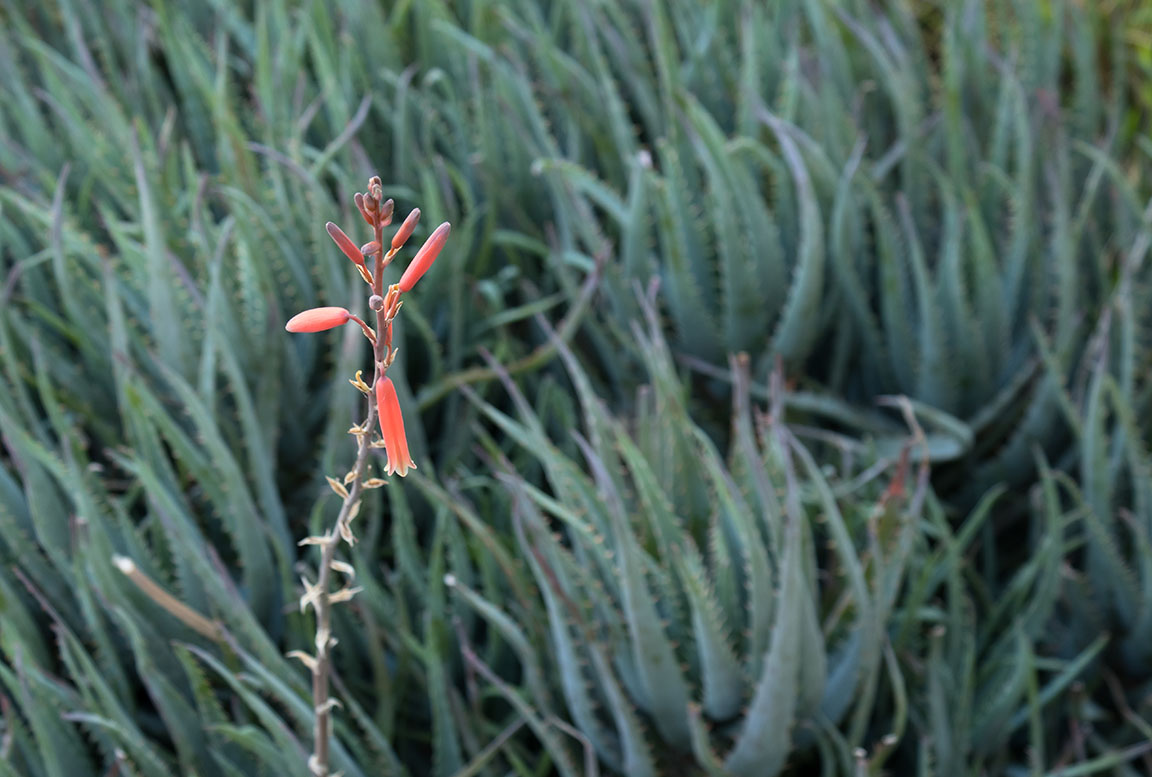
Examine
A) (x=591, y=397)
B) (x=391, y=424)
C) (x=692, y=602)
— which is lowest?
(x=692, y=602)

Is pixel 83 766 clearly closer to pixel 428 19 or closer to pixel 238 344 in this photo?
pixel 238 344

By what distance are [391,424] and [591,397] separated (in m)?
0.36

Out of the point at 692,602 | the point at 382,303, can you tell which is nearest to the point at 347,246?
the point at 382,303

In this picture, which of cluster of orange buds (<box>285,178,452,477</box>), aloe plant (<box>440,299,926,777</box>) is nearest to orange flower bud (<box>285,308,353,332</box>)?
cluster of orange buds (<box>285,178,452,477</box>)

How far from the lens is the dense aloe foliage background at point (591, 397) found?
680mm

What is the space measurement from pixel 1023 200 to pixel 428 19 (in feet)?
2.12

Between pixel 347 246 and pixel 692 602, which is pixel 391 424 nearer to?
pixel 347 246

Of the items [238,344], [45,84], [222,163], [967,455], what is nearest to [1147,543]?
[967,455]

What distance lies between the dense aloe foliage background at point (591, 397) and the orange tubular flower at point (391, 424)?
28 centimetres

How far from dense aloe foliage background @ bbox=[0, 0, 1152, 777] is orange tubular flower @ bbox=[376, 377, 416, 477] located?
0.93ft

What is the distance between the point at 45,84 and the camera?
1.12m

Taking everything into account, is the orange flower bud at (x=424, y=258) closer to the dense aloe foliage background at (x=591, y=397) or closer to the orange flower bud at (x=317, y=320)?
the orange flower bud at (x=317, y=320)

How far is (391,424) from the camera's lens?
352mm

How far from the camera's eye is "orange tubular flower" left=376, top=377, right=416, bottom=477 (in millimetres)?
347
